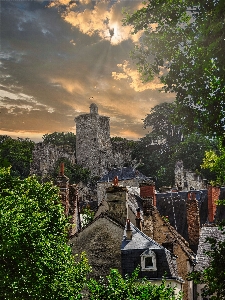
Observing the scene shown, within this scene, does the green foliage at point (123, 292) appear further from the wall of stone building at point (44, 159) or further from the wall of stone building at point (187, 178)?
the wall of stone building at point (44, 159)

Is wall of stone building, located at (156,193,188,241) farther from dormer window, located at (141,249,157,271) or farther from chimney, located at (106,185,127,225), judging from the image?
dormer window, located at (141,249,157,271)

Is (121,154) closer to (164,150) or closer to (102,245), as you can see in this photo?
(164,150)

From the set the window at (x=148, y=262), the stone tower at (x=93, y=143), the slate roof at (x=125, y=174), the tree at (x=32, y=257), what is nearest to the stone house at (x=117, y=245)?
the window at (x=148, y=262)

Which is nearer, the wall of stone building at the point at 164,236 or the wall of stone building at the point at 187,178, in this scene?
the wall of stone building at the point at 164,236

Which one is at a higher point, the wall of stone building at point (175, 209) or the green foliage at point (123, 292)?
the wall of stone building at point (175, 209)

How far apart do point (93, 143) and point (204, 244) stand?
55685 mm

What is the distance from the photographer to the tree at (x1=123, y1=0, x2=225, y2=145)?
11.9 metres

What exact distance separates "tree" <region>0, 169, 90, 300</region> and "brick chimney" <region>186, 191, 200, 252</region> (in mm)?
11653

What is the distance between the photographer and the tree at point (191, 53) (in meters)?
11.9

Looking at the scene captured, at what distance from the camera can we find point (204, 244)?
81.7 feet

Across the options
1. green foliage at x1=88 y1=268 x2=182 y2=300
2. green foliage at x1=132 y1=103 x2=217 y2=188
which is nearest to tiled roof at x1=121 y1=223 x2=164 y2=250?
green foliage at x1=88 y1=268 x2=182 y2=300

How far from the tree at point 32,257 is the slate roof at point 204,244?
10.2 meters

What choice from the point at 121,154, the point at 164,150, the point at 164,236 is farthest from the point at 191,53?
the point at 121,154

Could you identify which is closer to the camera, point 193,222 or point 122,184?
point 193,222
